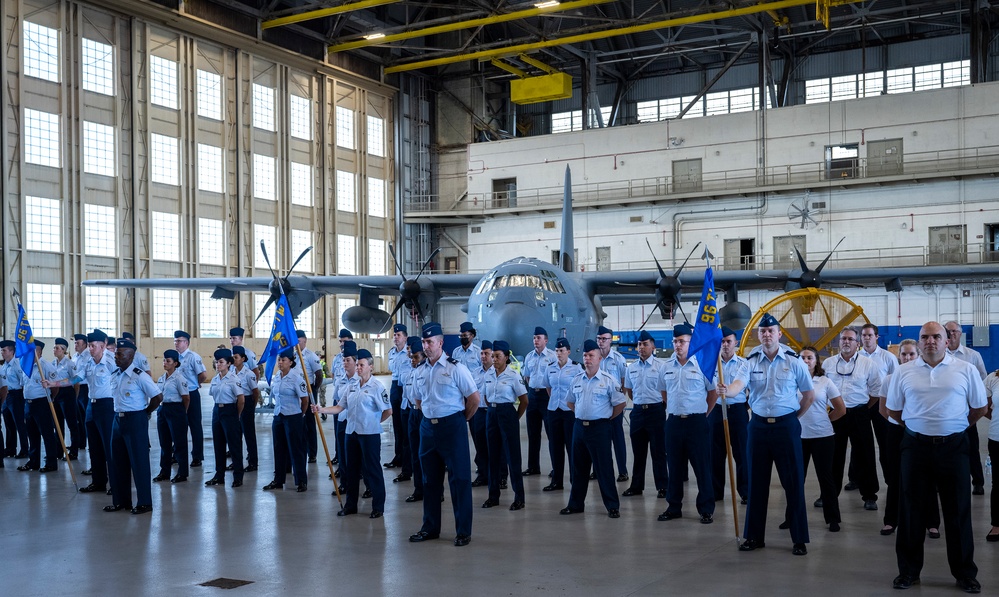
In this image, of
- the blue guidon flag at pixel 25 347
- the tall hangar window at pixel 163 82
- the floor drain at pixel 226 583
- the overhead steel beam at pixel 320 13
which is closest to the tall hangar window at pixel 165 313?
the tall hangar window at pixel 163 82

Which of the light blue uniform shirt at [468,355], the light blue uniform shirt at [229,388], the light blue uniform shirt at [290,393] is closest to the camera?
the light blue uniform shirt at [290,393]

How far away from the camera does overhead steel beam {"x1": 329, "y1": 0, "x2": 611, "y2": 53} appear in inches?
1196

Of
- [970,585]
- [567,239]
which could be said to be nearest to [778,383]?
[970,585]

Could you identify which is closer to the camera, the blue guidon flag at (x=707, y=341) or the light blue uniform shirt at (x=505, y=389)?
the blue guidon flag at (x=707, y=341)

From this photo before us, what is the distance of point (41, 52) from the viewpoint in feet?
88.5

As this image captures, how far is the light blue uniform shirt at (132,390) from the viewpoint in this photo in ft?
31.3

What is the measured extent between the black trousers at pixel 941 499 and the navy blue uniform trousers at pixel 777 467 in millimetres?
1063

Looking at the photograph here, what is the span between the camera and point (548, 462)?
550 inches

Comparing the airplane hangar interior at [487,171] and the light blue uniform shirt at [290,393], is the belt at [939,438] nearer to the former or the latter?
the airplane hangar interior at [487,171]

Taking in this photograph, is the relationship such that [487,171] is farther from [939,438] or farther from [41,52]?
[939,438]

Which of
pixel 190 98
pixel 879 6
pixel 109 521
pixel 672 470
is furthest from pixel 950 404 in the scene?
pixel 879 6

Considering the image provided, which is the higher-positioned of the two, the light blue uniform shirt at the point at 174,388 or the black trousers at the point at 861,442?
the light blue uniform shirt at the point at 174,388

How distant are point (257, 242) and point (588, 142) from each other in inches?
535

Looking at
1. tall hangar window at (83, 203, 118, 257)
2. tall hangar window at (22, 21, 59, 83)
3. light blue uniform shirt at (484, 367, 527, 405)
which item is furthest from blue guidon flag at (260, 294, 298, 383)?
tall hangar window at (22, 21, 59, 83)
